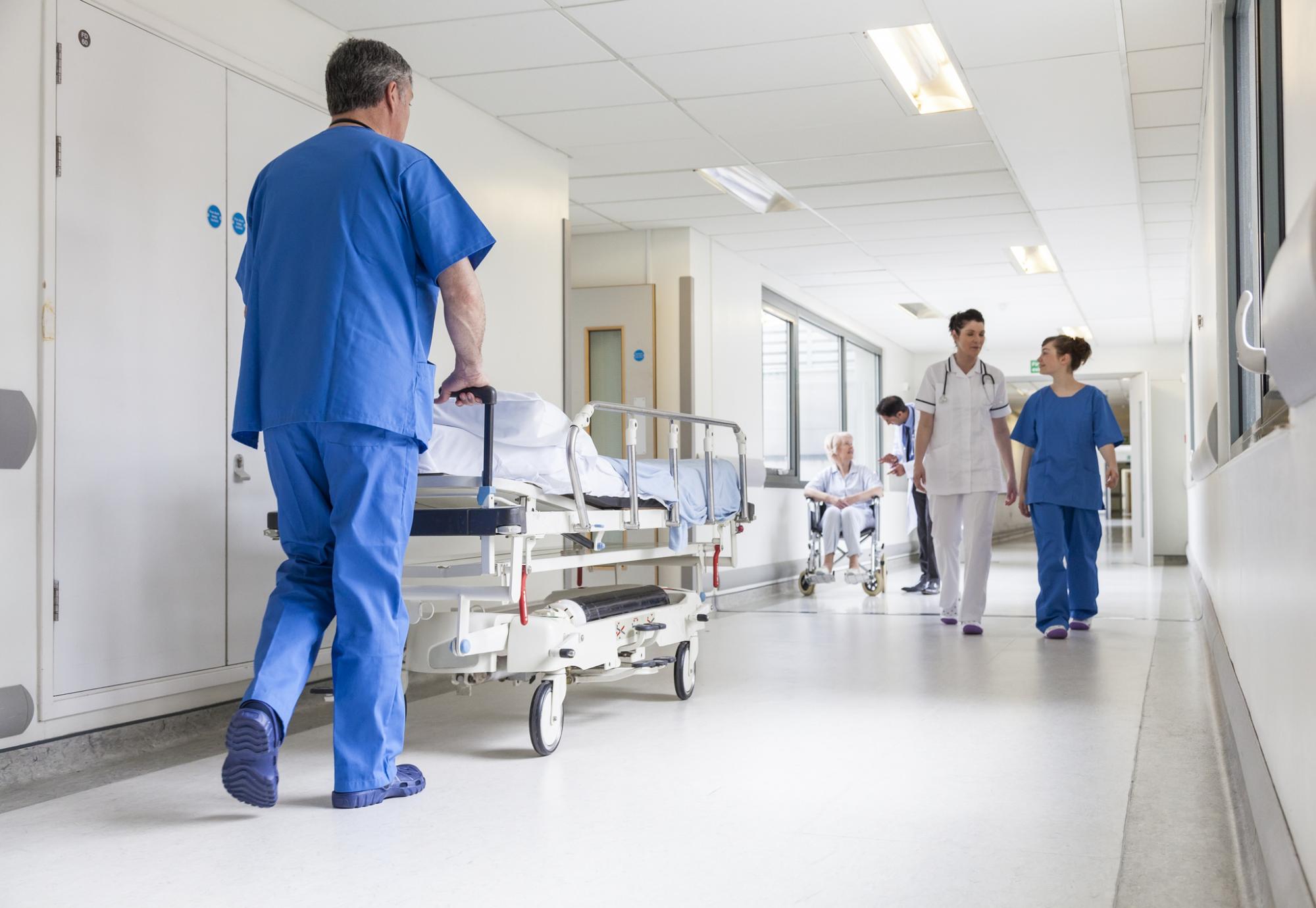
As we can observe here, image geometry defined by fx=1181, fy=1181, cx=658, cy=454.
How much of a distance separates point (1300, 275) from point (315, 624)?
216 cm

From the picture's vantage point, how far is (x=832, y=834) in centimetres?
230

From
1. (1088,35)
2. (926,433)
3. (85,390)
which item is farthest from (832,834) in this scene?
(926,433)

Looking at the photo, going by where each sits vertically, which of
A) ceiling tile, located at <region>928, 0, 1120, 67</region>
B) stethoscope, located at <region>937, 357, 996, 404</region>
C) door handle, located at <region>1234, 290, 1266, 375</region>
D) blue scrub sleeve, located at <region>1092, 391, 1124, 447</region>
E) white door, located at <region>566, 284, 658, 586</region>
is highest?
ceiling tile, located at <region>928, 0, 1120, 67</region>

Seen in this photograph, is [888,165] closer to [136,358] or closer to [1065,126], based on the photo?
[1065,126]

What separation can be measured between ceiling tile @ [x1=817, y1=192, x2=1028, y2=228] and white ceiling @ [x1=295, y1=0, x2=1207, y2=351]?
2 cm

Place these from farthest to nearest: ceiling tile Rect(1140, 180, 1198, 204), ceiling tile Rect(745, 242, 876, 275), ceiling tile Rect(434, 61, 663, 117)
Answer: ceiling tile Rect(745, 242, 876, 275), ceiling tile Rect(1140, 180, 1198, 204), ceiling tile Rect(434, 61, 663, 117)

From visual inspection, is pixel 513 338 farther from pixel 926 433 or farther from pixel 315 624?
pixel 315 624

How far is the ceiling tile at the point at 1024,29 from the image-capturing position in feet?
13.9

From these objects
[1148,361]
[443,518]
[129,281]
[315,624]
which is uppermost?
[1148,361]

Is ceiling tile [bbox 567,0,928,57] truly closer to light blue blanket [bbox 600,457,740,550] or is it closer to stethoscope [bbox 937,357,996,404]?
light blue blanket [bbox 600,457,740,550]

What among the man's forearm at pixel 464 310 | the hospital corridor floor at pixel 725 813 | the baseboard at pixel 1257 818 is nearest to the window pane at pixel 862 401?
the hospital corridor floor at pixel 725 813

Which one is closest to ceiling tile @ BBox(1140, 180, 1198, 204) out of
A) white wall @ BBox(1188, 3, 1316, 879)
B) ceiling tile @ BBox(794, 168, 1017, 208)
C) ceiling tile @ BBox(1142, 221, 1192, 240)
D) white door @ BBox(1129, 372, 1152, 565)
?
ceiling tile @ BBox(1142, 221, 1192, 240)

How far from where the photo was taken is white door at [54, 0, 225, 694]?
313 cm

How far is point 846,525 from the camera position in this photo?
8.56m
